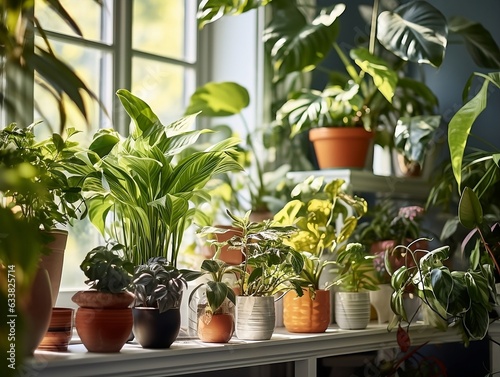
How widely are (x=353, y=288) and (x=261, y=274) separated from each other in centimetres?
44

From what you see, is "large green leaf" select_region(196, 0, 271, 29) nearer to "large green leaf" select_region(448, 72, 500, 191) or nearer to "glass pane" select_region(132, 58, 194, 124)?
"glass pane" select_region(132, 58, 194, 124)

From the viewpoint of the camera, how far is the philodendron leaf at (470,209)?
7.13 ft

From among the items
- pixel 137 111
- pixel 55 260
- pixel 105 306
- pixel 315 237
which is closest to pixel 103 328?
pixel 105 306

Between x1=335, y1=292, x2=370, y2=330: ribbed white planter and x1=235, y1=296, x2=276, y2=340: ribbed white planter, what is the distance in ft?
1.18

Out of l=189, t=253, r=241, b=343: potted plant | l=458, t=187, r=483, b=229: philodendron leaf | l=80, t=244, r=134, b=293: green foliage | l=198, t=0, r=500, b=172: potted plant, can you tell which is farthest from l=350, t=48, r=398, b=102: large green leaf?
l=80, t=244, r=134, b=293: green foliage

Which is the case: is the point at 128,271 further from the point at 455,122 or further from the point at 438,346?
the point at 438,346

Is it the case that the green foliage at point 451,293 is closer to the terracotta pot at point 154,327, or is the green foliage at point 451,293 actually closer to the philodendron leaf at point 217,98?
the terracotta pot at point 154,327

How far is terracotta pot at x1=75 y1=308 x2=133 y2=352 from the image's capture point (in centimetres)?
162

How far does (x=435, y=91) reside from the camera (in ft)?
10.3

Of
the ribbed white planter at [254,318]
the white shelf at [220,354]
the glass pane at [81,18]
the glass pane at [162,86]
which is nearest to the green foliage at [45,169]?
the white shelf at [220,354]

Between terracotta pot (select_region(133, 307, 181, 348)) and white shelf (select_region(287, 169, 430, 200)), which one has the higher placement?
white shelf (select_region(287, 169, 430, 200))

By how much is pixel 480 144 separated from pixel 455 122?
85cm

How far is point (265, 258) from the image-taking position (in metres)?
1.92

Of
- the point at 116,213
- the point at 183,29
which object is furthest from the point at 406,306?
the point at 183,29
